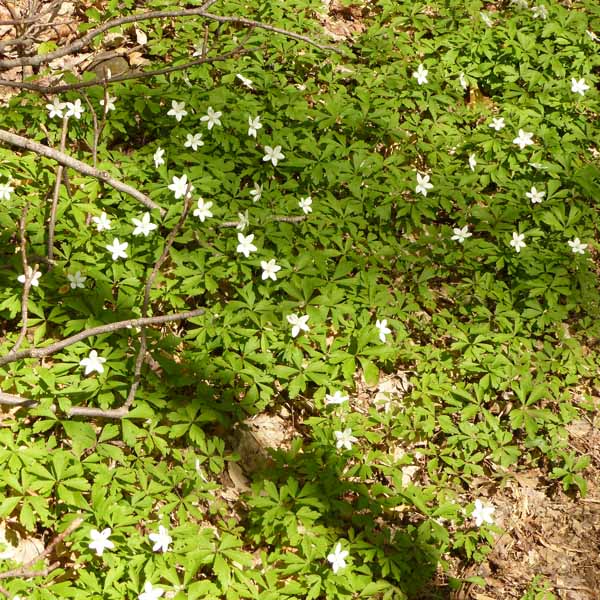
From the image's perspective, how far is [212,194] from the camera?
13.4 feet

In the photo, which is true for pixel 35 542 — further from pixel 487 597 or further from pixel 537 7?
pixel 537 7

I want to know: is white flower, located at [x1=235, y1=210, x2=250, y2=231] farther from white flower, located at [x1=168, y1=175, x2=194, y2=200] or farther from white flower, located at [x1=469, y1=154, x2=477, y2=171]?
white flower, located at [x1=469, y1=154, x2=477, y2=171]

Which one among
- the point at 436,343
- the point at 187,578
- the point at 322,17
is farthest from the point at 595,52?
the point at 187,578

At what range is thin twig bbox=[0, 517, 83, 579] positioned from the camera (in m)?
2.63

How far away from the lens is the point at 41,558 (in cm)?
277

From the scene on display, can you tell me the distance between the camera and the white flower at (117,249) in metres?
3.62

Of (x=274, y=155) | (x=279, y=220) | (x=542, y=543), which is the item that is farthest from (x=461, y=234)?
(x=542, y=543)

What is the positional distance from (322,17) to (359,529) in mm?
4255

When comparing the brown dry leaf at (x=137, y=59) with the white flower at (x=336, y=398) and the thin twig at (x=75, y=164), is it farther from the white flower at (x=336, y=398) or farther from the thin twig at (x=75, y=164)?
the white flower at (x=336, y=398)

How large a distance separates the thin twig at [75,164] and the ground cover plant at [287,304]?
22mm

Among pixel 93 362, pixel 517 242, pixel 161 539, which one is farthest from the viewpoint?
pixel 517 242

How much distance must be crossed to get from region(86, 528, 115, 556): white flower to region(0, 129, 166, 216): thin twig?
71.7 inches

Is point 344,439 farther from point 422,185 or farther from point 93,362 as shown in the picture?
point 422,185

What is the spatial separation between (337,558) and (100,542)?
1020 millimetres
